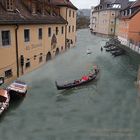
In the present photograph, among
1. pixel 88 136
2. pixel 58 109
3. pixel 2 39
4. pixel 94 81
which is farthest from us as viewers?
pixel 94 81

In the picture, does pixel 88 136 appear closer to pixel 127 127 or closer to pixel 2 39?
pixel 127 127

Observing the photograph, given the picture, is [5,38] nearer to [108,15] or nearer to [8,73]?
[8,73]

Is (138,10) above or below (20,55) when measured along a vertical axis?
above

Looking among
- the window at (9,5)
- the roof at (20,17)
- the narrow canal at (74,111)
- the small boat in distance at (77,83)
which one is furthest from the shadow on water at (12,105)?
the window at (9,5)

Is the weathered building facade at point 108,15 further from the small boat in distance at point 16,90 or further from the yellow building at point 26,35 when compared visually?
the small boat in distance at point 16,90

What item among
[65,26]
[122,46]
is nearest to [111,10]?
[122,46]

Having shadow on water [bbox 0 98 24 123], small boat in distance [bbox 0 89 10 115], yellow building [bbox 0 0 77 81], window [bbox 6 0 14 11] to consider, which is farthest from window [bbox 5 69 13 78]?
window [bbox 6 0 14 11]

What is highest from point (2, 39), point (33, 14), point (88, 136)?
point (33, 14)
